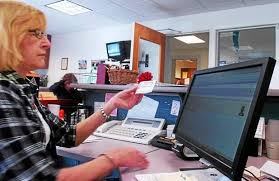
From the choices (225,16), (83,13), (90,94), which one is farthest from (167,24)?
(90,94)

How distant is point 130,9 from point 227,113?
389 centimetres

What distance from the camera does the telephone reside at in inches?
53.1

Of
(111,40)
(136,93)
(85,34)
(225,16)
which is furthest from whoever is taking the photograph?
(85,34)

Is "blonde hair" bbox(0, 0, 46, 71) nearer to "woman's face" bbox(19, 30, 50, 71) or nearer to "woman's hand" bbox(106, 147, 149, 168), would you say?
"woman's face" bbox(19, 30, 50, 71)

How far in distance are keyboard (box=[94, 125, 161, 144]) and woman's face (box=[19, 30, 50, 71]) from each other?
615 millimetres

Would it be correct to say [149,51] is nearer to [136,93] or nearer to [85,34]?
[85,34]

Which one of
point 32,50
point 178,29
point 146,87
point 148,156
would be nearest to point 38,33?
point 32,50

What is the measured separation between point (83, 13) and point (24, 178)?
4368 mm

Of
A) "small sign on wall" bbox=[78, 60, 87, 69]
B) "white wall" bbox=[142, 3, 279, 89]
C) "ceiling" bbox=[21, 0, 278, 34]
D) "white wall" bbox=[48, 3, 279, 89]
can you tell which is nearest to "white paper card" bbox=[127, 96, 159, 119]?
"white wall" bbox=[48, 3, 279, 89]

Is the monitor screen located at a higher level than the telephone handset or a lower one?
higher

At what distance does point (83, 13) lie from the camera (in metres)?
4.61

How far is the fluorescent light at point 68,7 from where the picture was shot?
4.20 metres

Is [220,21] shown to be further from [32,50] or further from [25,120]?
[25,120]

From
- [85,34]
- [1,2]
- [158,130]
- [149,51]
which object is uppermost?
[85,34]
